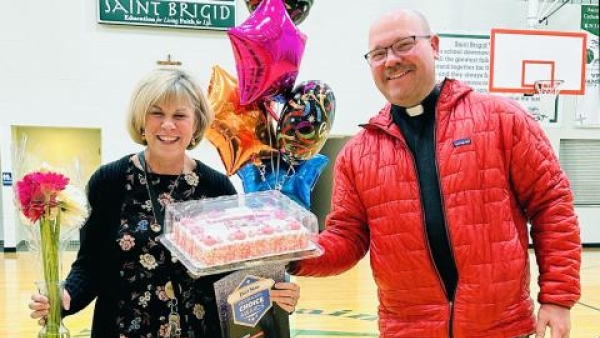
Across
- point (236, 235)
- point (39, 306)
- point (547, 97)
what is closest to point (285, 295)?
point (236, 235)

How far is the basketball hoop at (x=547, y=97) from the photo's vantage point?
6.67 m

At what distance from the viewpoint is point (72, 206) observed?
52.1 inches


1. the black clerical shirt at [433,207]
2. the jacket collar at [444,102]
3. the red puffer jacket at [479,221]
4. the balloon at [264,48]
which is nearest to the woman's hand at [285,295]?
the red puffer jacket at [479,221]

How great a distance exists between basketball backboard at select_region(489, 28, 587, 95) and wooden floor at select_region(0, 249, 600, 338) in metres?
2.53

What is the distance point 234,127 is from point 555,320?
1203 mm

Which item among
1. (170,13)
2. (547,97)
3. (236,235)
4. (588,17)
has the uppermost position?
(588,17)

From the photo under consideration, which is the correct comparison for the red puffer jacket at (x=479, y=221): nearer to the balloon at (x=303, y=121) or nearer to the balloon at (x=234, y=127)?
the balloon at (x=303, y=121)

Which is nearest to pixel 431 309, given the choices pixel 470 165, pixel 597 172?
pixel 470 165

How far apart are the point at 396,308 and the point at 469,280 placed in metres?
0.23

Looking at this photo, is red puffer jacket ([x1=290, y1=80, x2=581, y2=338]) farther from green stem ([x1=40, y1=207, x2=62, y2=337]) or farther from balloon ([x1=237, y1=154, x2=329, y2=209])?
green stem ([x1=40, y1=207, x2=62, y2=337])

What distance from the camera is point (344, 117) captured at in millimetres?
7562

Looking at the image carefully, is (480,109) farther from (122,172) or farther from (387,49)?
(122,172)

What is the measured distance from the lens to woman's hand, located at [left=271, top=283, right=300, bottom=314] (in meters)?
1.37

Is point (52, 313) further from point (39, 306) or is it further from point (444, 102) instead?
point (444, 102)
